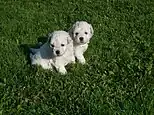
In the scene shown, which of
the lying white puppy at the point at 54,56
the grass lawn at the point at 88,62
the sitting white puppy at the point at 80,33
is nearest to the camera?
the grass lawn at the point at 88,62

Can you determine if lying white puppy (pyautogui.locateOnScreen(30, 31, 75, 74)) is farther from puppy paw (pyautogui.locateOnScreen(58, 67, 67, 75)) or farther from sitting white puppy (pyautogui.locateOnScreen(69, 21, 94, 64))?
sitting white puppy (pyautogui.locateOnScreen(69, 21, 94, 64))

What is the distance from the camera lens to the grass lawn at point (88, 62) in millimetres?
5082

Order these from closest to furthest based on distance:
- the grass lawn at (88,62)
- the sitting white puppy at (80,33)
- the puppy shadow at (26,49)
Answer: the grass lawn at (88,62) → the sitting white puppy at (80,33) → the puppy shadow at (26,49)

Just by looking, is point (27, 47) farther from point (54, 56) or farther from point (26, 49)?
point (54, 56)

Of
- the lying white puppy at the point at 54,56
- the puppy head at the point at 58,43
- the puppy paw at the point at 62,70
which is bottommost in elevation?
the puppy paw at the point at 62,70

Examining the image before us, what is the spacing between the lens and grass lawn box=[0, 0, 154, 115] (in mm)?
5082

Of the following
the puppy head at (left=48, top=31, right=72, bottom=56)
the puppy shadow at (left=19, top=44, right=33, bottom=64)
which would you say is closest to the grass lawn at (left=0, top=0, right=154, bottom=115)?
the puppy shadow at (left=19, top=44, right=33, bottom=64)

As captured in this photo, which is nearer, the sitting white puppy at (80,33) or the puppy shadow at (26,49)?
the sitting white puppy at (80,33)

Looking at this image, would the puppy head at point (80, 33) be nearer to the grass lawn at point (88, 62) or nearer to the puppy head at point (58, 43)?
the puppy head at point (58, 43)

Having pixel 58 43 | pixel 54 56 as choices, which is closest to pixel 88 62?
pixel 54 56

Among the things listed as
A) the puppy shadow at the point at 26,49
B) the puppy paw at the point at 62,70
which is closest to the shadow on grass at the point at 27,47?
the puppy shadow at the point at 26,49

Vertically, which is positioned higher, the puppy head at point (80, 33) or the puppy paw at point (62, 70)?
the puppy head at point (80, 33)

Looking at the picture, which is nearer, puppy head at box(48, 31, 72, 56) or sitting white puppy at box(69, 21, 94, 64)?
puppy head at box(48, 31, 72, 56)

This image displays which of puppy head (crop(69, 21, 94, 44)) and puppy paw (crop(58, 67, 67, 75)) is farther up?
puppy head (crop(69, 21, 94, 44))
